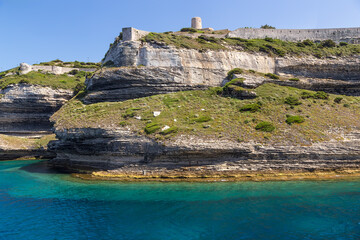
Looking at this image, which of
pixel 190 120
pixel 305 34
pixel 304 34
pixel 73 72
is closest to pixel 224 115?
pixel 190 120

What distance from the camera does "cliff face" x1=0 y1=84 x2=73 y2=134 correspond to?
6138cm

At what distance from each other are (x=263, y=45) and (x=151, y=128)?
39.8 metres

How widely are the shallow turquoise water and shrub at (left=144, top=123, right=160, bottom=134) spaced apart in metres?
8.15

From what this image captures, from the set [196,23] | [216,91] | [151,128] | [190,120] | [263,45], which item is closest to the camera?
[151,128]

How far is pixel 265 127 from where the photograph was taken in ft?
120

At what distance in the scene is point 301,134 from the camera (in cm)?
3544

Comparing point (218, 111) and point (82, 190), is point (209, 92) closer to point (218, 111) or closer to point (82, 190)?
point (218, 111)

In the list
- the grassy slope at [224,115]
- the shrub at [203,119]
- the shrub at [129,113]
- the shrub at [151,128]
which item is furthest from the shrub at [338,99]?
the shrub at [129,113]

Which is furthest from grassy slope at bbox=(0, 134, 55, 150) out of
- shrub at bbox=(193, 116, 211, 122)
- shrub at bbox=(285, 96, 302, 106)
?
shrub at bbox=(285, 96, 302, 106)

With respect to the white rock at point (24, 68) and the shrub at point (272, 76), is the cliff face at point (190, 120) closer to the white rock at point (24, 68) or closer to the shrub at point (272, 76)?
the shrub at point (272, 76)

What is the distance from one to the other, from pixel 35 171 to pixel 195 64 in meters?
34.7

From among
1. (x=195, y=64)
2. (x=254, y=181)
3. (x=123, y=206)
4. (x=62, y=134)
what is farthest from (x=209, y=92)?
(x=123, y=206)

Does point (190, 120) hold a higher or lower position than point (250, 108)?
lower

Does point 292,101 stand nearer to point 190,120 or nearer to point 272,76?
point 272,76
